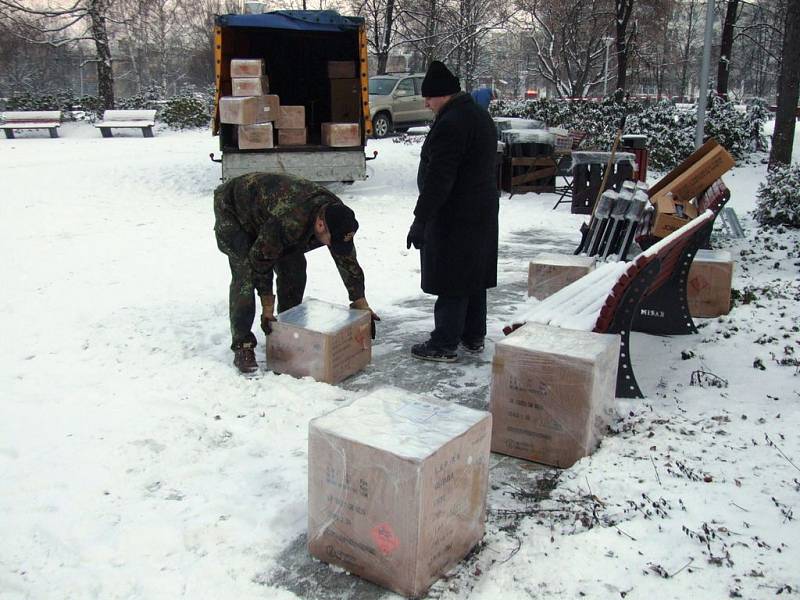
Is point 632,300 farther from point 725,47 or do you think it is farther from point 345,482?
point 725,47

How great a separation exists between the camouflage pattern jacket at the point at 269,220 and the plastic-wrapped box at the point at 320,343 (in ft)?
0.80

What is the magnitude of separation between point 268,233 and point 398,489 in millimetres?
2370

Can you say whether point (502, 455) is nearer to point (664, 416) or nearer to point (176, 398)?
point (664, 416)

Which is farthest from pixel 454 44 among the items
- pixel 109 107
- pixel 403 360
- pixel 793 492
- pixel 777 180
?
pixel 793 492

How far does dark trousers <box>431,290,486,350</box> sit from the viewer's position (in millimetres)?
4926

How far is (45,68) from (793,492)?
43.5 metres

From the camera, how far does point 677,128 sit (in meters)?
16.4

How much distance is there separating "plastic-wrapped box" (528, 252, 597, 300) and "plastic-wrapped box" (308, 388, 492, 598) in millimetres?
3850

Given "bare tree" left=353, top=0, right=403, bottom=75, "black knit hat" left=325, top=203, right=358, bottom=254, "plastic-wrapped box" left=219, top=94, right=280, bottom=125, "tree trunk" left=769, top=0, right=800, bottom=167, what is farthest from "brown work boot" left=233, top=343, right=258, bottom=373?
"bare tree" left=353, top=0, right=403, bottom=75

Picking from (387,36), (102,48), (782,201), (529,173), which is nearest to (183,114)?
(102,48)

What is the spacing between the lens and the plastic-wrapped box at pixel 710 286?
586cm

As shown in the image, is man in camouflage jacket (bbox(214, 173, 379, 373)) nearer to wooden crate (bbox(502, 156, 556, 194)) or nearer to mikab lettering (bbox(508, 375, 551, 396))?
mikab lettering (bbox(508, 375, 551, 396))

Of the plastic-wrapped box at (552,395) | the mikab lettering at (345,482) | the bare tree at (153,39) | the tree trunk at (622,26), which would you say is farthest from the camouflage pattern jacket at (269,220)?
the bare tree at (153,39)

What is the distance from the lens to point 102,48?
85.1ft
